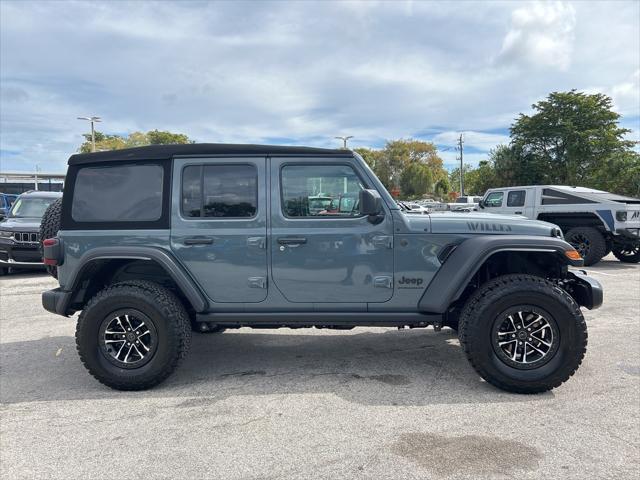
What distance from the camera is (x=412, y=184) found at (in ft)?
223

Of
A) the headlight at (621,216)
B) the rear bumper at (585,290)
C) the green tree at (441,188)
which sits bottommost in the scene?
the rear bumper at (585,290)

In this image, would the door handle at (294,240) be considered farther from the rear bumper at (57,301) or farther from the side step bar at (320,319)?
the rear bumper at (57,301)

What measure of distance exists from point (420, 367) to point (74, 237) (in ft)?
10.8

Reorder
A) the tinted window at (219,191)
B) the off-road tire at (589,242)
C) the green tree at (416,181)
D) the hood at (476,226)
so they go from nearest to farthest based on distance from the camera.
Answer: the hood at (476,226) → the tinted window at (219,191) → the off-road tire at (589,242) → the green tree at (416,181)

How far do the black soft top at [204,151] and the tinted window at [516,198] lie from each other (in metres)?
9.13

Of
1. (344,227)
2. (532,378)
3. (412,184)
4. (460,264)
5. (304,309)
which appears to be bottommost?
(532,378)

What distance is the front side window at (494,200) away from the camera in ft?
40.3

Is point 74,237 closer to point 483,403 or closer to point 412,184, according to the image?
point 483,403

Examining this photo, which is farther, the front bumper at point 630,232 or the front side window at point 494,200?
the front side window at point 494,200

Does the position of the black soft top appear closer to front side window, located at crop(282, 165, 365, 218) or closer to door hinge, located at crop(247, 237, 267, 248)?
front side window, located at crop(282, 165, 365, 218)

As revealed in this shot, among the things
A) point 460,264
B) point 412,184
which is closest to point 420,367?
point 460,264

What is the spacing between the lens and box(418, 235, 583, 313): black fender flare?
3.54 m

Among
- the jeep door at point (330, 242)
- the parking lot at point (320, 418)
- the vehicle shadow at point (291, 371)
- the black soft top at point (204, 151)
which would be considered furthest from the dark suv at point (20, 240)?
the jeep door at point (330, 242)

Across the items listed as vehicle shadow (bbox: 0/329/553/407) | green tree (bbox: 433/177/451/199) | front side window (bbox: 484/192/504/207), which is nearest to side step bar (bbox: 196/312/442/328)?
vehicle shadow (bbox: 0/329/553/407)
